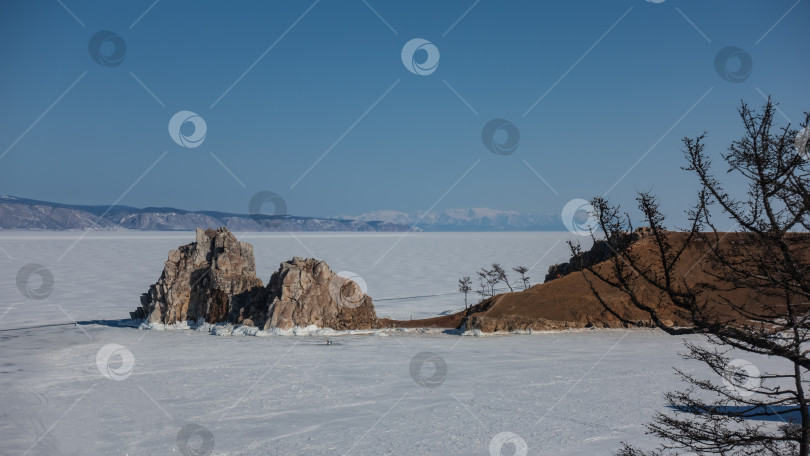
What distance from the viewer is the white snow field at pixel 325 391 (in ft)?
47.0

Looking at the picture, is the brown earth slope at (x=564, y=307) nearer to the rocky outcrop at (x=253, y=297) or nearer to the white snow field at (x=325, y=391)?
the white snow field at (x=325, y=391)

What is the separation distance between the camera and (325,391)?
19234 mm

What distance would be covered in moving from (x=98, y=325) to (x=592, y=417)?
28382mm

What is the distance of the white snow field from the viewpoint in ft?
47.0

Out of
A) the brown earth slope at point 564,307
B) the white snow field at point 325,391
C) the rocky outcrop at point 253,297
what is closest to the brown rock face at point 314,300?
the rocky outcrop at point 253,297

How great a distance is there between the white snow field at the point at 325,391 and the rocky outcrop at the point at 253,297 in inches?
66.5

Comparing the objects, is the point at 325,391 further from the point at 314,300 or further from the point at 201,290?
the point at 201,290

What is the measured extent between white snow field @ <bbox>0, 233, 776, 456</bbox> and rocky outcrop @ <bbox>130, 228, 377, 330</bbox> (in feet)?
5.54

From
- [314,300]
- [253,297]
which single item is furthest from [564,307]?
[253,297]

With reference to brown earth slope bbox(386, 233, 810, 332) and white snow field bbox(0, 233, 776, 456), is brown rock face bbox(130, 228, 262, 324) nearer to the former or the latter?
white snow field bbox(0, 233, 776, 456)

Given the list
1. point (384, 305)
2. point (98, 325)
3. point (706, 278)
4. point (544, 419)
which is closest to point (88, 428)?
point (544, 419)

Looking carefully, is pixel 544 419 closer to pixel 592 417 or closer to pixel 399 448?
pixel 592 417

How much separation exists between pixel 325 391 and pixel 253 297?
15113mm

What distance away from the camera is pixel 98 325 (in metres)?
33.6
